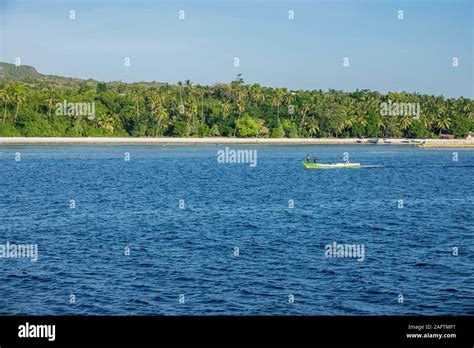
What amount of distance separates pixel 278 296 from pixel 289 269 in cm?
572

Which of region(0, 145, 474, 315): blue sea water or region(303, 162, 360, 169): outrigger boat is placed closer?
region(0, 145, 474, 315): blue sea water

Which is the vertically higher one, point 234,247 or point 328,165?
point 328,165

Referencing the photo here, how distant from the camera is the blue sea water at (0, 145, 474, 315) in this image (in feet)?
98.0

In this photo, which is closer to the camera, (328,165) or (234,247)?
(234,247)

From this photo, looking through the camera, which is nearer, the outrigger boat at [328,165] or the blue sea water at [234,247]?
the blue sea water at [234,247]

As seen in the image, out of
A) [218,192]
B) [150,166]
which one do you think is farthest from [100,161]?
[218,192]

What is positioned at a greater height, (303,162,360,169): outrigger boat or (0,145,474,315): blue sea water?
(303,162,360,169): outrigger boat

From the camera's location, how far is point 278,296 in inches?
1205

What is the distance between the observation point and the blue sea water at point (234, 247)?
29.9m

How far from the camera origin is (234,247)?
1687 inches

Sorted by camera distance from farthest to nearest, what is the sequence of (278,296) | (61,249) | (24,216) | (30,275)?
(24,216), (61,249), (30,275), (278,296)
